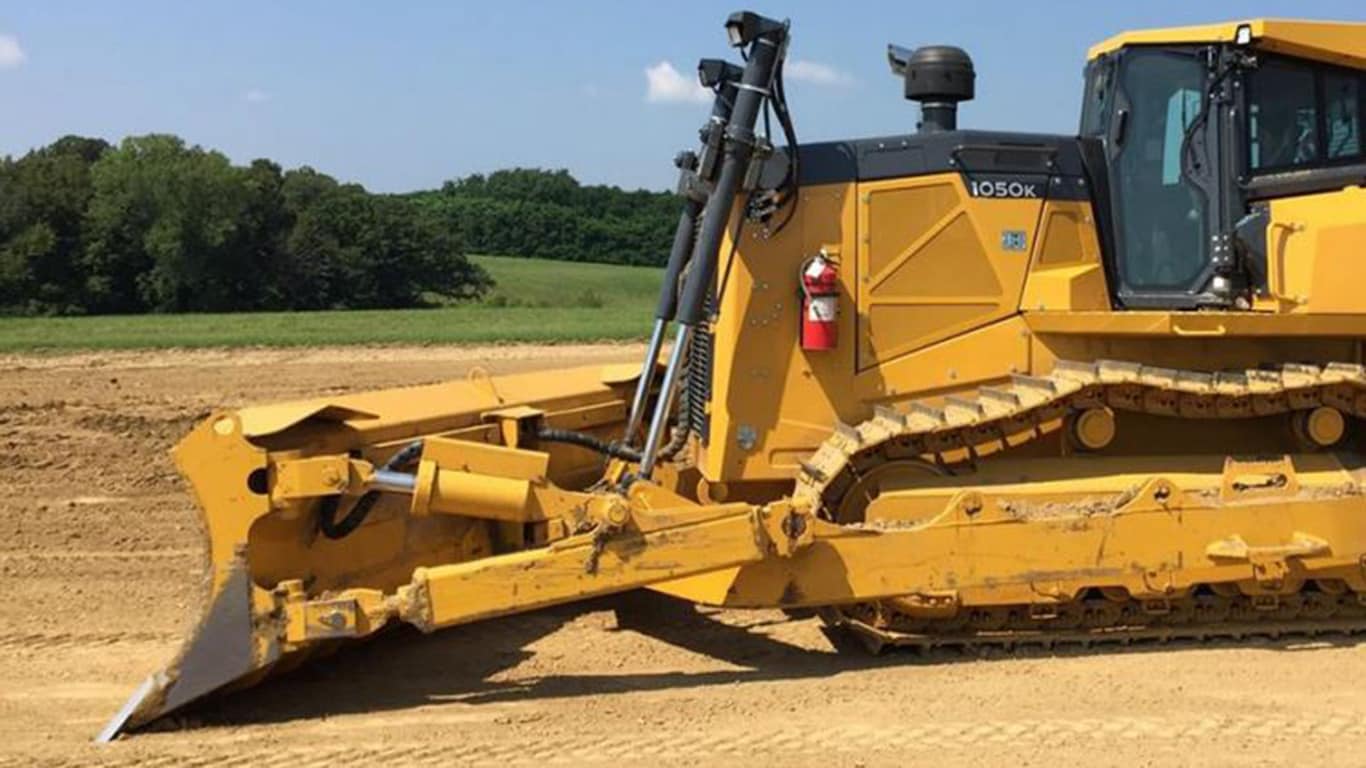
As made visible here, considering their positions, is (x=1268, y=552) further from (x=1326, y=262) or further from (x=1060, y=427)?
(x=1326, y=262)

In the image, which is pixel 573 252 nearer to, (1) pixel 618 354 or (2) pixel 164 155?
(2) pixel 164 155

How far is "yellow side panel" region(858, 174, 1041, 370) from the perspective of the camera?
655 centimetres

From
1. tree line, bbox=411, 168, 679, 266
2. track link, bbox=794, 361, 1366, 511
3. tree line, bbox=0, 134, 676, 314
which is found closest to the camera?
track link, bbox=794, 361, 1366, 511

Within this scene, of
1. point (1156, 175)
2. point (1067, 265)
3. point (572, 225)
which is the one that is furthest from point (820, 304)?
point (572, 225)

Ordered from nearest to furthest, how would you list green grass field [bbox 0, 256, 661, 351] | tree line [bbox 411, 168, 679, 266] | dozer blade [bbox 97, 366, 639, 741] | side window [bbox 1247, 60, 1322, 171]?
dozer blade [bbox 97, 366, 639, 741] < side window [bbox 1247, 60, 1322, 171] < green grass field [bbox 0, 256, 661, 351] < tree line [bbox 411, 168, 679, 266]

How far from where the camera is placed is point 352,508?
610 cm

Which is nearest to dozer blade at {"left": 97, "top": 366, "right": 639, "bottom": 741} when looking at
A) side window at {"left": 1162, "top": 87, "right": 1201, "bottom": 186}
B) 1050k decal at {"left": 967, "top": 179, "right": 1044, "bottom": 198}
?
1050k decal at {"left": 967, "top": 179, "right": 1044, "bottom": 198}

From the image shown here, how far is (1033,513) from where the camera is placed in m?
6.17

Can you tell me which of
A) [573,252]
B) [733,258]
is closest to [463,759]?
A: [733,258]

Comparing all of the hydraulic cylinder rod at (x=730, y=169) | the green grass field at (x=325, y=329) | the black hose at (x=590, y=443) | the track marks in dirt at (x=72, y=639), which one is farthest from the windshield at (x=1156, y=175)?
the green grass field at (x=325, y=329)

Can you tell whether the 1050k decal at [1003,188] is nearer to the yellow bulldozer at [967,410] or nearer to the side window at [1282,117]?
the yellow bulldozer at [967,410]

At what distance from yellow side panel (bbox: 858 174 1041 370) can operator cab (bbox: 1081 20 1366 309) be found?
1.94 feet

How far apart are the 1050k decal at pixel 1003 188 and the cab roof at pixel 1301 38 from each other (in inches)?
38.8

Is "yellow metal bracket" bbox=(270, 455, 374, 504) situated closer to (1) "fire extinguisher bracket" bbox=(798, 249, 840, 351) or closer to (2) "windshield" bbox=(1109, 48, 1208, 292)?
(1) "fire extinguisher bracket" bbox=(798, 249, 840, 351)
